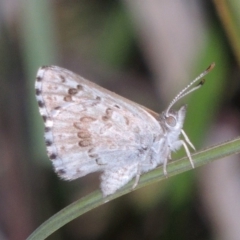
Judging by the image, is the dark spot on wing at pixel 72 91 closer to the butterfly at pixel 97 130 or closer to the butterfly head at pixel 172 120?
the butterfly at pixel 97 130

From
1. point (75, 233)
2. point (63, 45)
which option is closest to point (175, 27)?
point (63, 45)

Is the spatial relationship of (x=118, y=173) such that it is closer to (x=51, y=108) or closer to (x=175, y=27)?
(x=51, y=108)

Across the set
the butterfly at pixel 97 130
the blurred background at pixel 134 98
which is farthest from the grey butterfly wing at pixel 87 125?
the blurred background at pixel 134 98

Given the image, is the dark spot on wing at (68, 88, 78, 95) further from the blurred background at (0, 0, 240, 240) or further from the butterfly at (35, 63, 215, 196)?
the blurred background at (0, 0, 240, 240)

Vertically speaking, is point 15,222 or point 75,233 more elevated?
point 15,222

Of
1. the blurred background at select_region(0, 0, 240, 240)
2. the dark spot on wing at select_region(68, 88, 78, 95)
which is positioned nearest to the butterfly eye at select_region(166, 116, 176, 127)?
the blurred background at select_region(0, 0, 240, 240)
